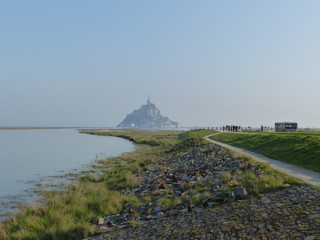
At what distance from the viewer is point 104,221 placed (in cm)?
1227

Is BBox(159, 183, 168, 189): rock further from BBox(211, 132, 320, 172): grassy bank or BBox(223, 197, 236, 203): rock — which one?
BBox(211, 132, 320, 172): grassy bank

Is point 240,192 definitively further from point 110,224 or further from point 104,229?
point 104,229

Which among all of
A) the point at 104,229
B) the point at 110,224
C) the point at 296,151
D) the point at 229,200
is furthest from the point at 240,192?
the point at 296,151

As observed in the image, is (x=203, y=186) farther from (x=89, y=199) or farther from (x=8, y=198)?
(x=8, y=198)

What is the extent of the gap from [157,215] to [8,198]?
12.4 m

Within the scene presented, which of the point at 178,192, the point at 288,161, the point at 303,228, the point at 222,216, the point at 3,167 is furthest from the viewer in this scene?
the point at 3,167

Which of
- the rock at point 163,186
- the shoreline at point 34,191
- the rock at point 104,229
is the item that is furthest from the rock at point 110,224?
the rock at point 163,186

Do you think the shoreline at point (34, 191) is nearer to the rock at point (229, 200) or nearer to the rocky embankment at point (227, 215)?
the rocky embankment at point (227, 215)

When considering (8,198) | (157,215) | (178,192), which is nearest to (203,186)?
(178,192)

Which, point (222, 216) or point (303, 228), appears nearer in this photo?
point (303, 228)

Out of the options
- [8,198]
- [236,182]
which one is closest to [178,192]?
[236,182]

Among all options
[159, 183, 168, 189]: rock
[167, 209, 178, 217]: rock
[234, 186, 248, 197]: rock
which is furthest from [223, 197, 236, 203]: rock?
[159, 183, 168, 189]: rock

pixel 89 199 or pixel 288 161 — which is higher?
pixel 288 161

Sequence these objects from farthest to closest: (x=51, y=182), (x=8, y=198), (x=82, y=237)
Result: (x=51, y=182) → (x=8, y=198) → (x=82, y=237)
